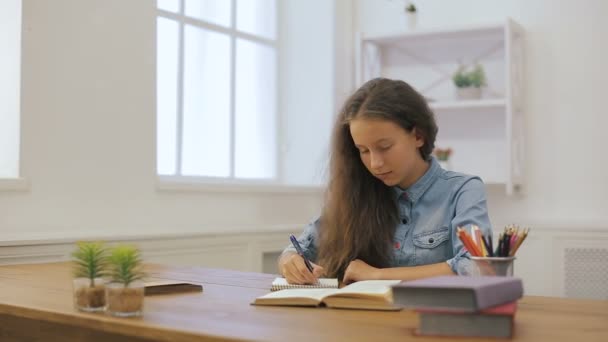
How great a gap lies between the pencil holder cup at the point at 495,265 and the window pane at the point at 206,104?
2.55 m

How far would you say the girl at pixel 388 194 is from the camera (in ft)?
6.33

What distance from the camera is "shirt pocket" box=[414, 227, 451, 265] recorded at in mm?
1974

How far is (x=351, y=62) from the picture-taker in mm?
4402

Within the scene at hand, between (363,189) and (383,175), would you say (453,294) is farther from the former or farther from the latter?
(363,189)

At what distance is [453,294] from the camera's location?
109 cm

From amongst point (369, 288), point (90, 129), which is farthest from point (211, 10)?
point (369, 288)

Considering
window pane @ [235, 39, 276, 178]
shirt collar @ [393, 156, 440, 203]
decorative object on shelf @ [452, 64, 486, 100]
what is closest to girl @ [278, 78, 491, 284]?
shirt collar @ [393, 156, 440, 203]

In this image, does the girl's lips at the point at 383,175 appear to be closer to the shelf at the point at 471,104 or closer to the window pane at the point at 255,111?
the shelf at the point at 471,104

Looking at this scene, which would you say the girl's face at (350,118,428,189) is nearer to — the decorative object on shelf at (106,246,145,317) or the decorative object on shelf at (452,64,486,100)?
the decorative object on shelf at (106,246,145,317)

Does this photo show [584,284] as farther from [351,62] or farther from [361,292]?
[361,292]

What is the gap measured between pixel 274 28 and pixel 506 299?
11.2ft

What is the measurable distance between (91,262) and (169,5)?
257 centimetres

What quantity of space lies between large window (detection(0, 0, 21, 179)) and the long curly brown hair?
126 centimetres

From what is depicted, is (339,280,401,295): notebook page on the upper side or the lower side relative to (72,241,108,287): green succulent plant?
lower
